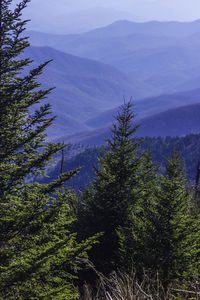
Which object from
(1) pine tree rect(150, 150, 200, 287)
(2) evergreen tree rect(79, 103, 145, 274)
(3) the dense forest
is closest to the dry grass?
(3) the dense forest

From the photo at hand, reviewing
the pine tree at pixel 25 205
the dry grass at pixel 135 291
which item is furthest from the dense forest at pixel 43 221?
the dry grass at pixel 135 291

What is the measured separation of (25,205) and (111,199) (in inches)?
244

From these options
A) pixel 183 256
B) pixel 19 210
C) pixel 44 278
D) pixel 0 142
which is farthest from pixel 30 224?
pixel 183 256

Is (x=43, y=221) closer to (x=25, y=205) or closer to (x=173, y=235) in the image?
(x=25, y=205)

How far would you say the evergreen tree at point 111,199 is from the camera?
14.0 metres

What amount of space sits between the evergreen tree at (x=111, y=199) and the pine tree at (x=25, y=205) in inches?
186

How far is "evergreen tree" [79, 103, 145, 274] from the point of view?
14016 mm

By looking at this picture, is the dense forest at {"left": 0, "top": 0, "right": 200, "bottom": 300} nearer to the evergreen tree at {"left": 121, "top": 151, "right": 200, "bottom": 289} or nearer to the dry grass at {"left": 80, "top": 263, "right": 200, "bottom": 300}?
the evergreen tree at {"left": 121, "top": 151, "right": 200, "bottom": 289}

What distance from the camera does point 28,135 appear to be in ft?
31.0

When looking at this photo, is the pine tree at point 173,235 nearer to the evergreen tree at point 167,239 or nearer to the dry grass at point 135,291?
the evergreen tree at point 167,239

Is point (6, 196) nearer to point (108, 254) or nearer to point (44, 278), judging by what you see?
point (44, 278)

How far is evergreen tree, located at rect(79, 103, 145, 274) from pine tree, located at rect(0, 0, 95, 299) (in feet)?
15.5

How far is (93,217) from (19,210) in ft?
18.4

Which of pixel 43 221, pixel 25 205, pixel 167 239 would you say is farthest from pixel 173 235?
pixel 25 205
